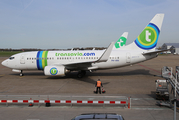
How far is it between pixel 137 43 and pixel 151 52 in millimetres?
2710

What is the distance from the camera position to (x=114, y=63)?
20.1 m

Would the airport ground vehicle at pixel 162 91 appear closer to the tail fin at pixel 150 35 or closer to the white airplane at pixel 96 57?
the white airplane at pixel 96 57

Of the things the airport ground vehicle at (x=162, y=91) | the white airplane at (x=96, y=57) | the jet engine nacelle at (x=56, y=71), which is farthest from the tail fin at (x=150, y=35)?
the jet engine nacelle at (x=56, y=71)

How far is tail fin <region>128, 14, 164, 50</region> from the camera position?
64.5 feet

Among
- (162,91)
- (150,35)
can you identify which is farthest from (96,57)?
(162,91)

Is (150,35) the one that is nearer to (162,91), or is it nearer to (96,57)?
(96,57)

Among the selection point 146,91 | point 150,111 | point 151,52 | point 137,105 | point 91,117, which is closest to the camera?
point 91,117

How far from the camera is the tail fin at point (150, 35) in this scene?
19.7 m

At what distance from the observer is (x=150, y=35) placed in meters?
20.1

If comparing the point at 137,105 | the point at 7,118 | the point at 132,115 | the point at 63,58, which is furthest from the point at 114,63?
the point at 7,118

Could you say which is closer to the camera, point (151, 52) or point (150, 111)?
point (150, 111)

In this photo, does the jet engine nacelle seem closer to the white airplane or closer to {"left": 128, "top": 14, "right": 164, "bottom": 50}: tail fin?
the white airplane

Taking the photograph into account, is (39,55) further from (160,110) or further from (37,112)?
(160,110)

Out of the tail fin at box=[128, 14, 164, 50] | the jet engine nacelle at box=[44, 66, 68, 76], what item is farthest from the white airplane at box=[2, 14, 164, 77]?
the jet engine nacelle at box=[44, 66, 68, 76]
